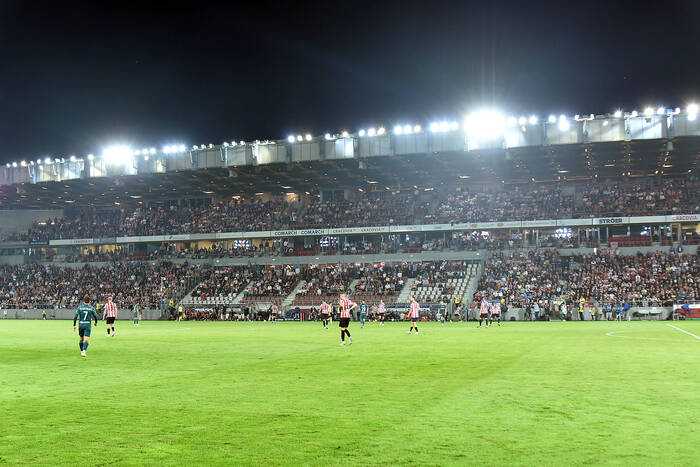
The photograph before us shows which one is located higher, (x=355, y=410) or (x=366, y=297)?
(x=355, y=410)

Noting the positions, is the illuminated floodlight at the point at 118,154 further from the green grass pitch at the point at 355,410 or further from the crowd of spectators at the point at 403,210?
the green grass pitch at the point at 355,410

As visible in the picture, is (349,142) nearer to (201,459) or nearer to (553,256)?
(553,256)

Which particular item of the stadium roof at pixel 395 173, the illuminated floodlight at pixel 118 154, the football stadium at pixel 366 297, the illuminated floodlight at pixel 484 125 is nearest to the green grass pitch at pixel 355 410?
the football stadium at pixel 366 297

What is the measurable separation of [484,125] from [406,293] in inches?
684

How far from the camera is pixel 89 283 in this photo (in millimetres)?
75188

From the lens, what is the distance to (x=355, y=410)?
10406mm

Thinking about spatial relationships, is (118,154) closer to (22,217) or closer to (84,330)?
(22,217)

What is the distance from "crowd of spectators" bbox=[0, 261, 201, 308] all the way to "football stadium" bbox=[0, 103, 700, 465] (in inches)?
14.9

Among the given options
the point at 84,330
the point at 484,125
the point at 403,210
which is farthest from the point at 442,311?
the point at 84,330

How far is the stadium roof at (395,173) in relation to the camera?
62228mm

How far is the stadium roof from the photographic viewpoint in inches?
2450

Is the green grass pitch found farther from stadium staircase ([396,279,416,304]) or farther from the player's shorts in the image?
stadium staircase ([396,279,416,304])

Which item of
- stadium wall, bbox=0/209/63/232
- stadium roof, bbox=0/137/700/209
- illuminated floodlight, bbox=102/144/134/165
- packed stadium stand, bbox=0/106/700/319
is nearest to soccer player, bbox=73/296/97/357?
packed stadium stand, bbox=0/106/700/319

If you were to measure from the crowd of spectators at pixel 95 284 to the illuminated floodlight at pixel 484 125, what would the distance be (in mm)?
34351
